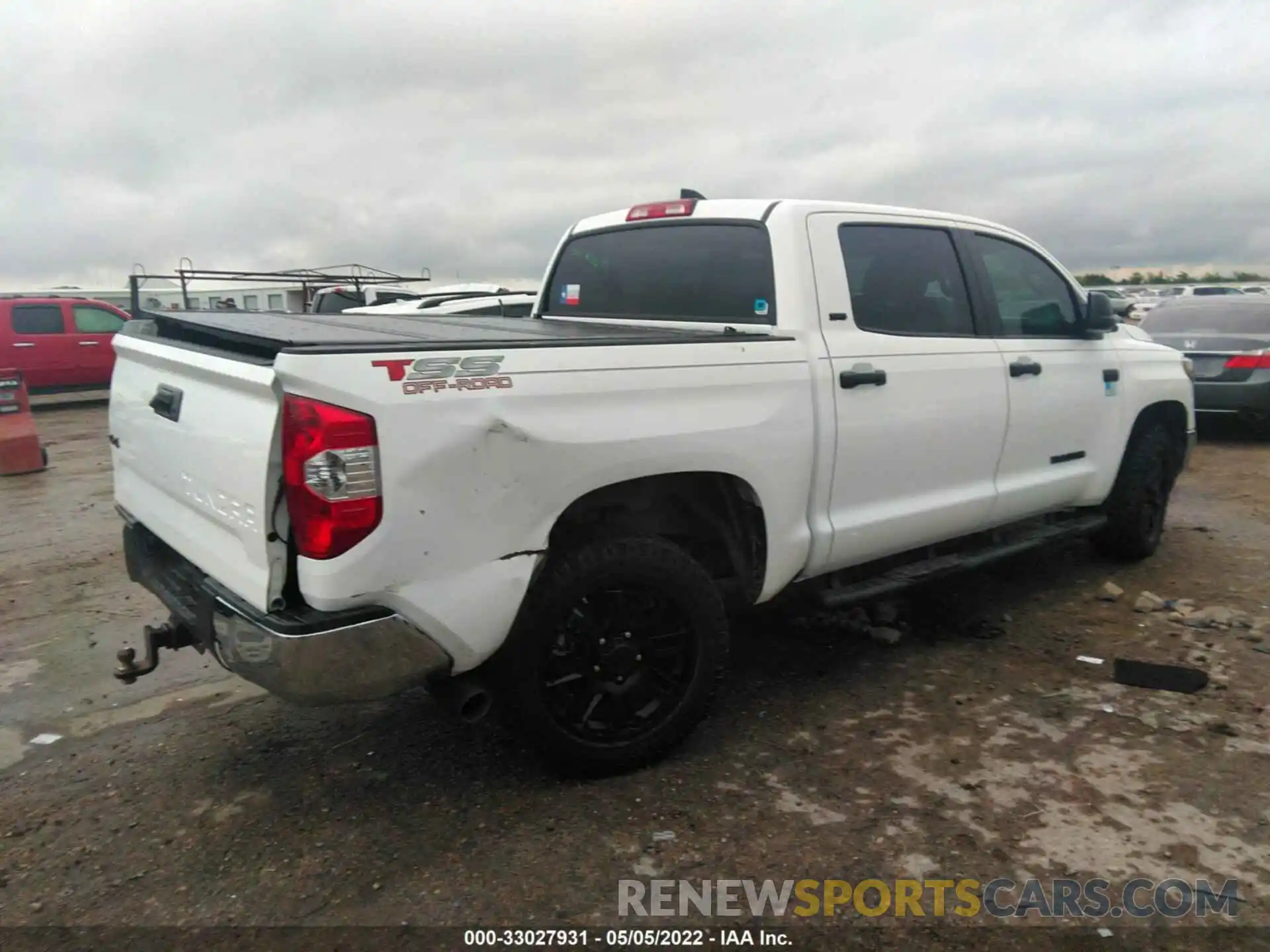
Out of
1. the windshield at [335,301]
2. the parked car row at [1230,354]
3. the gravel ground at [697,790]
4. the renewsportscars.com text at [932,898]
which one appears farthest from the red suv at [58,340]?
the renewsportscars.com text at [932,898]

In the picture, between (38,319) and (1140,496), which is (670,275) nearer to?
(1140,496)

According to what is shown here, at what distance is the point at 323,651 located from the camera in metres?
2.41

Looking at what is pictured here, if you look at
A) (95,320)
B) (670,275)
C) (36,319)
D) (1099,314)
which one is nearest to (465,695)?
(670,275)

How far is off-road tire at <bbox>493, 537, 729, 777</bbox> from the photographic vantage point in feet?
9.14

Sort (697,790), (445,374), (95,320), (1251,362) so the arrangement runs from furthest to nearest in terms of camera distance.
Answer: (95,320), (1251,362), (697,790), (445,374)

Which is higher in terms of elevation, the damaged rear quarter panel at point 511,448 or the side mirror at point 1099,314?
the side mirror at point 1099,314

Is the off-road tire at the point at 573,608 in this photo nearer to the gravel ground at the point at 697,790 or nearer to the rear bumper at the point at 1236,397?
the gravel ground at the point at 697,790

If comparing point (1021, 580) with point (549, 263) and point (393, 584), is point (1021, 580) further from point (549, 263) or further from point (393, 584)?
point (393, 584)

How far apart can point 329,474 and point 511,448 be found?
49 centimetres

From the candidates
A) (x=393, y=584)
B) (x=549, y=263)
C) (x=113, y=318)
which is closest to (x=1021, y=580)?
(x=549, y=263)

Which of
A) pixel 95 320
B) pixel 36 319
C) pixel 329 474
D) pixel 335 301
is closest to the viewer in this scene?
pixel 329 474

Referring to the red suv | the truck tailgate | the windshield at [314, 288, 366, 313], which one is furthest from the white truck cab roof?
the red suv

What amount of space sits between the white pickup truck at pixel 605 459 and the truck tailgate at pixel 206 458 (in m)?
0.01

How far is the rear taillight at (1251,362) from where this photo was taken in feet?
29.5
